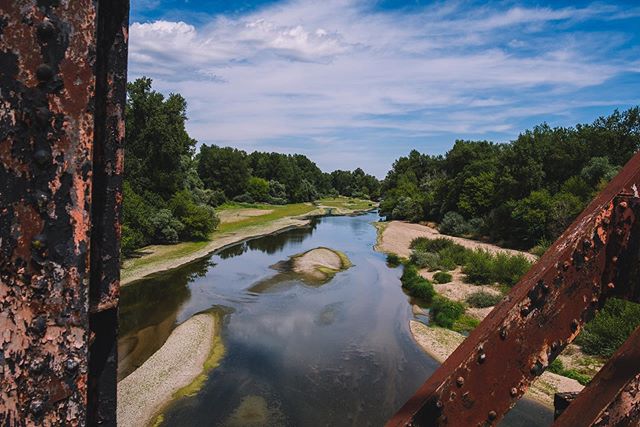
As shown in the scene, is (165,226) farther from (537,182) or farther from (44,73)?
(44,73)

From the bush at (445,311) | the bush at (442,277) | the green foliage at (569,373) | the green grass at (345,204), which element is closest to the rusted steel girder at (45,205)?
the green foliage at (569,373)

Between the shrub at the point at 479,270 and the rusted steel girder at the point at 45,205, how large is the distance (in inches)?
1254

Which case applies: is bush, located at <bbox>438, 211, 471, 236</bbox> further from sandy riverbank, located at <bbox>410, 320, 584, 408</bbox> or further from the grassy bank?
sandy riverbank, located at <bbox>410, 320, 584, 408</bbox>

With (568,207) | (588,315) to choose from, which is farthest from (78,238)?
(568,207)

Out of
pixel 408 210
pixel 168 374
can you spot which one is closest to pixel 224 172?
pixel 408 210

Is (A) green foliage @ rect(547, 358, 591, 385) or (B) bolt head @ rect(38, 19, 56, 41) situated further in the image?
(A) green foliage @ rect(547, 358, 591, 385)

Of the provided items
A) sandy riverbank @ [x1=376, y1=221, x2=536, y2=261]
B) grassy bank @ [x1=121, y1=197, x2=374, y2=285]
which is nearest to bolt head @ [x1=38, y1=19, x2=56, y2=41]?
grassy bank @ [x1=121, y1=197, x2=374, y2=285]

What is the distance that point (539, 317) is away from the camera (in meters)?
1.82

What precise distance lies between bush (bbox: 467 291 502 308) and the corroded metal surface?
2564cm

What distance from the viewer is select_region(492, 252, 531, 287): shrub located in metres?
29.3

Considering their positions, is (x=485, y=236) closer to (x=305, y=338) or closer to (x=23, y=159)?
(x=305, y=338)

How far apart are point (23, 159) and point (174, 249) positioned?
42107 mm

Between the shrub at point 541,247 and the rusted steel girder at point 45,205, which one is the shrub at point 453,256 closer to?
the shrub at point 541,247

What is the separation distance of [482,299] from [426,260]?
12004mm
